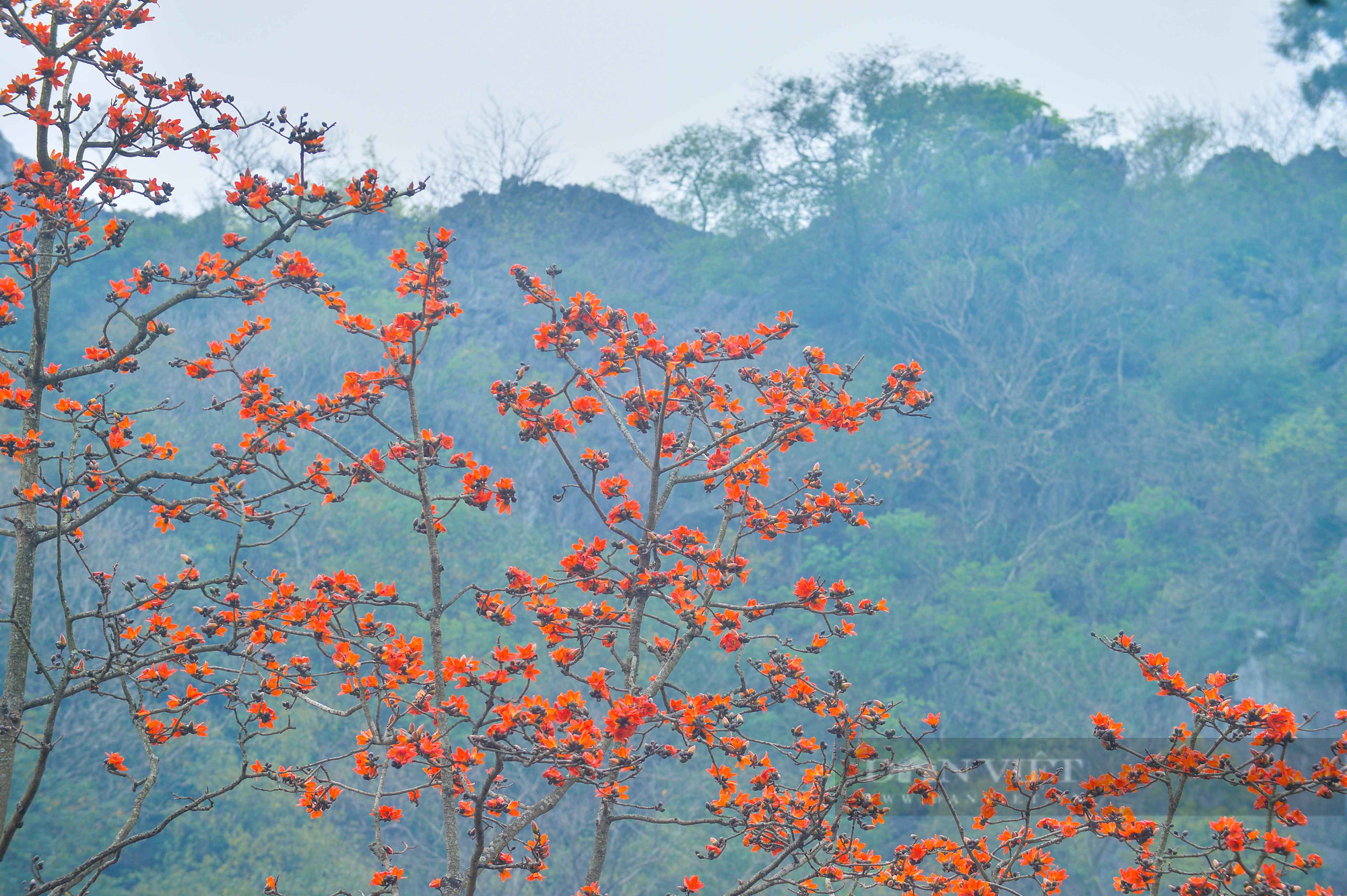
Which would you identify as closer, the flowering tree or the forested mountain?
the flowering tree

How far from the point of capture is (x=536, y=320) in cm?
2577

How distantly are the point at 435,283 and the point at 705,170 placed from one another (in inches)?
1069

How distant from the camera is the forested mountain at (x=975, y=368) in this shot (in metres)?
16.8

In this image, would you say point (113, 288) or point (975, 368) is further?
point (975, 368)

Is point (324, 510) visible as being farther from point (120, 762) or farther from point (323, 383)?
point (120, 762)

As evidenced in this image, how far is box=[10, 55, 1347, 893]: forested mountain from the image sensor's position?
1681cm

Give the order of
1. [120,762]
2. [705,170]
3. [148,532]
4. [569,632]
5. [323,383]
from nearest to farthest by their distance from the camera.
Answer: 1. [569,632]
2. [120,762]
3. [148,532]
4. [323,383]
5. [705,170]

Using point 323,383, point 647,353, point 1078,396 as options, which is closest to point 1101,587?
point 1078,396

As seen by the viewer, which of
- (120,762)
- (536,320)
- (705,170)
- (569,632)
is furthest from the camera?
(705,170)

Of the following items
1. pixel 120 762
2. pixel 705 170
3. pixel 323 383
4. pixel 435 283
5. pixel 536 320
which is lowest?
pixel 120 762

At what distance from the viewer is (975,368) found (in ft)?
80.3

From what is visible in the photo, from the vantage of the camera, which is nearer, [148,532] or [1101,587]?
[148,532]

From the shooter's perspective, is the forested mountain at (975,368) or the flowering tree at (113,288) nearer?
the flowering tree at (113,288)

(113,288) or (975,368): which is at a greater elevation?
(975,368)
